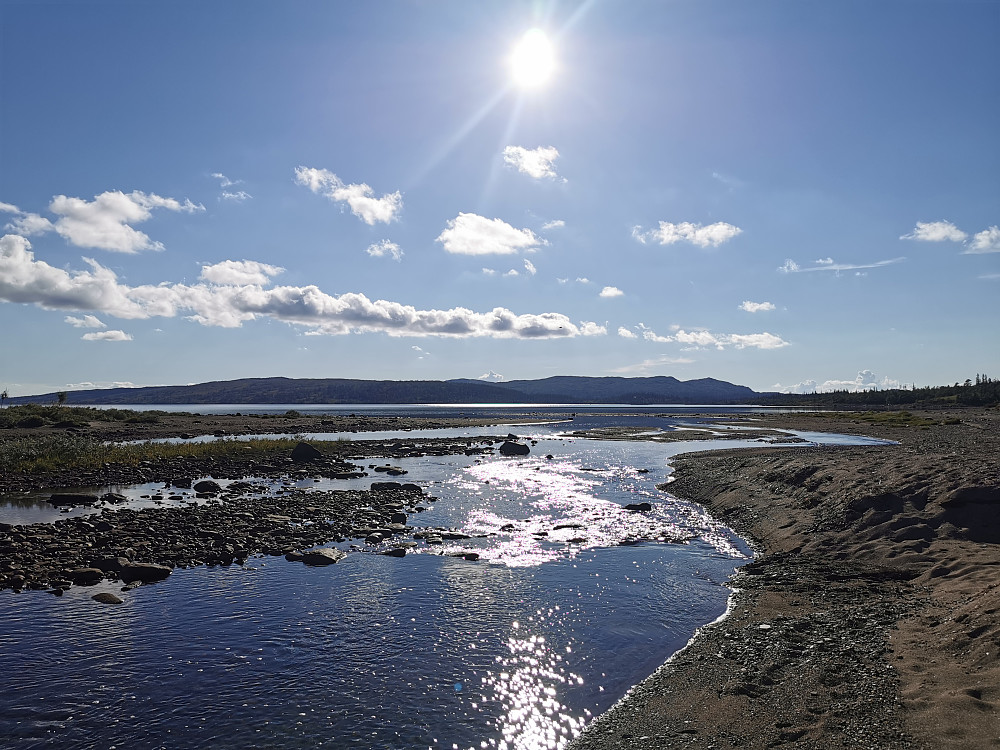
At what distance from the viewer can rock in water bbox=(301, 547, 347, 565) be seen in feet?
71.6

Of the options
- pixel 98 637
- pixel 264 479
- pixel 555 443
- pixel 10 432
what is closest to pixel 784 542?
pixel 98 637

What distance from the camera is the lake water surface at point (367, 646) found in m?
11.1

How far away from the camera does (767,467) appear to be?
36000mm

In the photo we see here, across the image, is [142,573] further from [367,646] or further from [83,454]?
[83,454]

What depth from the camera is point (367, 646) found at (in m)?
14.6

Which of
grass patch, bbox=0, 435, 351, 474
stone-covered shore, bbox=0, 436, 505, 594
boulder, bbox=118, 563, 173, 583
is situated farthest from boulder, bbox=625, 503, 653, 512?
grass patch, bbox=0, 435, 351, 474

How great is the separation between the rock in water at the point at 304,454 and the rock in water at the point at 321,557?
32.8 metres

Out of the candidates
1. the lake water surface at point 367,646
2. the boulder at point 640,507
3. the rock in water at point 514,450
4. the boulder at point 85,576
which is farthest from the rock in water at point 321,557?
the rock in water at point 514,450

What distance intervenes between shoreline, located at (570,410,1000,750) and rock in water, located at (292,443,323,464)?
41.0 m

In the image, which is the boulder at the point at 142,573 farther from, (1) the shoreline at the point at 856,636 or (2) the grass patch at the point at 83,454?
(2) the grass patch at the point at 83,454

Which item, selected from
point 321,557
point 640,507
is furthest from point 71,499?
point 640,507

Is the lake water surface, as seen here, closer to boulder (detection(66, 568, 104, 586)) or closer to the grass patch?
boulder (detection(66, 568, 104, 586))

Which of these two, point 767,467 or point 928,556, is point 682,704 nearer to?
point 928,556

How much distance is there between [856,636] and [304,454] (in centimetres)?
4913
